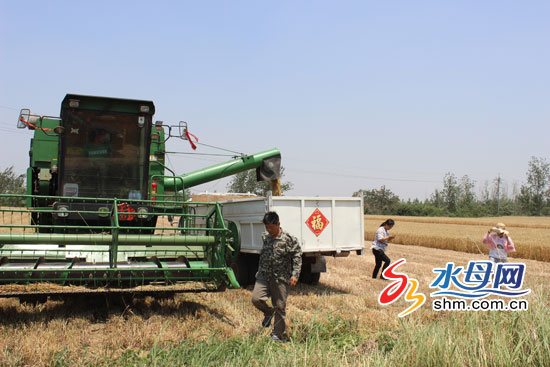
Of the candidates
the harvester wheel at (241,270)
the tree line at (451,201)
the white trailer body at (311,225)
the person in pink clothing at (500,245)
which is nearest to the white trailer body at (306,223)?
the white trailer body at (311,225)

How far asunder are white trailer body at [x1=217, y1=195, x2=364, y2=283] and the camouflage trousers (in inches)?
121

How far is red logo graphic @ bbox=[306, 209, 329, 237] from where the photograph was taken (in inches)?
356

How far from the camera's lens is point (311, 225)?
9039 millimetres

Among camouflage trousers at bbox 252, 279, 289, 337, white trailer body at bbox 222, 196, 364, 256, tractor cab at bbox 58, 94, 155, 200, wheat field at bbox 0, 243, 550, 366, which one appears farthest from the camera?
white trailer body at bbox 222, 196, 364, 256

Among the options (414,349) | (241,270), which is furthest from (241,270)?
(414,349)

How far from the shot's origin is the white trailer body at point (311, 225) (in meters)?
8.90

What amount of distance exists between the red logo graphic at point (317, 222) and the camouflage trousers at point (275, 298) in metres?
3.37

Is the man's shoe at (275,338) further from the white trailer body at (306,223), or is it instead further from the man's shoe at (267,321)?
the white trailer body at (306,223)

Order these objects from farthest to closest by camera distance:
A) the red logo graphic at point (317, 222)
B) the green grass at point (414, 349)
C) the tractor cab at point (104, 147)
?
the red logo graphic at point (317, 222) < the tractor cab at point (104, 147) < the green grass at point (414, 349)

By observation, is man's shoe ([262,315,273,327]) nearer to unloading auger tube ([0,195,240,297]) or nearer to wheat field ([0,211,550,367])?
wheat field ([0,211,550,367])

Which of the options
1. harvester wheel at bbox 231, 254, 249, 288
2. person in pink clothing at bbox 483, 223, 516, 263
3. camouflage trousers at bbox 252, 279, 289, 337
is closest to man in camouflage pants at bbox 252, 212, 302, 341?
camouflage trousers at bbox 252, 279, 289, 337

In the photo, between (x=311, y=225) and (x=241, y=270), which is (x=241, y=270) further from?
(x=311, y=225)

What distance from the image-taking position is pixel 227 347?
4.66 metres

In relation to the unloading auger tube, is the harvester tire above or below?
below
